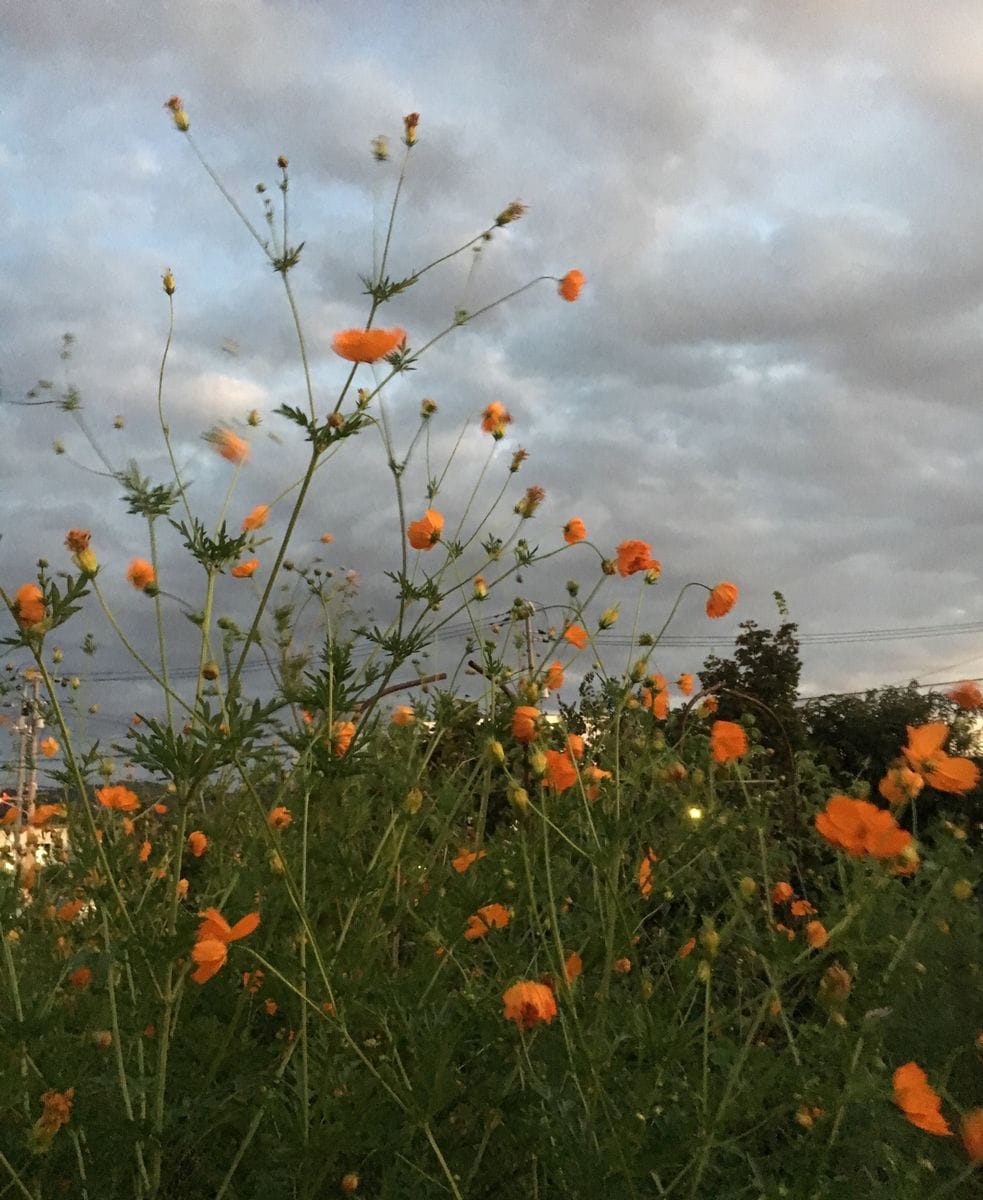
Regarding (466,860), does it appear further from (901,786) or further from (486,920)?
(901,786)

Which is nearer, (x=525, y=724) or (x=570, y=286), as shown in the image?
(x=525, y=724)

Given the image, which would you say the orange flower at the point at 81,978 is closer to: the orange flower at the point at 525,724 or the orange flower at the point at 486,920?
the orange flower at the point at 486,920

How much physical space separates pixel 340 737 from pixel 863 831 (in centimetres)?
82

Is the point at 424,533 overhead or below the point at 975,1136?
overhead

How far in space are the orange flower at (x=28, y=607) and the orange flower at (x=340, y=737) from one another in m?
0.46

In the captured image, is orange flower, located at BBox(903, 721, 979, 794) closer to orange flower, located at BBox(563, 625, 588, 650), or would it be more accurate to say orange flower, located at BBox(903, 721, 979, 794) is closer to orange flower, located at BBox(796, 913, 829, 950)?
orange flower, located at BBox(796, 913, 829, 950)

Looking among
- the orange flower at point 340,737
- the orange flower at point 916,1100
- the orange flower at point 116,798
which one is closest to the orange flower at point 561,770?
the orange flower at point 340,737

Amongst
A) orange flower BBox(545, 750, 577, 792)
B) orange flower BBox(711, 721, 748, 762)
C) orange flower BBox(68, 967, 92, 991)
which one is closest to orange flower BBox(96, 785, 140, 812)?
orange flower BBox(68, 967, 92, 991)

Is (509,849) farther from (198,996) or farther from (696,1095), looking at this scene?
(696,1095)

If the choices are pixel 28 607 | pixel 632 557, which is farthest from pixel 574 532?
pixel 28 607

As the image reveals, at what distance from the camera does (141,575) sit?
6.97 ft

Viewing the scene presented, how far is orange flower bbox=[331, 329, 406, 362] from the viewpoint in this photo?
1855mm

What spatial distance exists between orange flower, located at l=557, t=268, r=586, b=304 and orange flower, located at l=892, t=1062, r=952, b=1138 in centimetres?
184

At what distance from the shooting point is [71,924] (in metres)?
2.91
